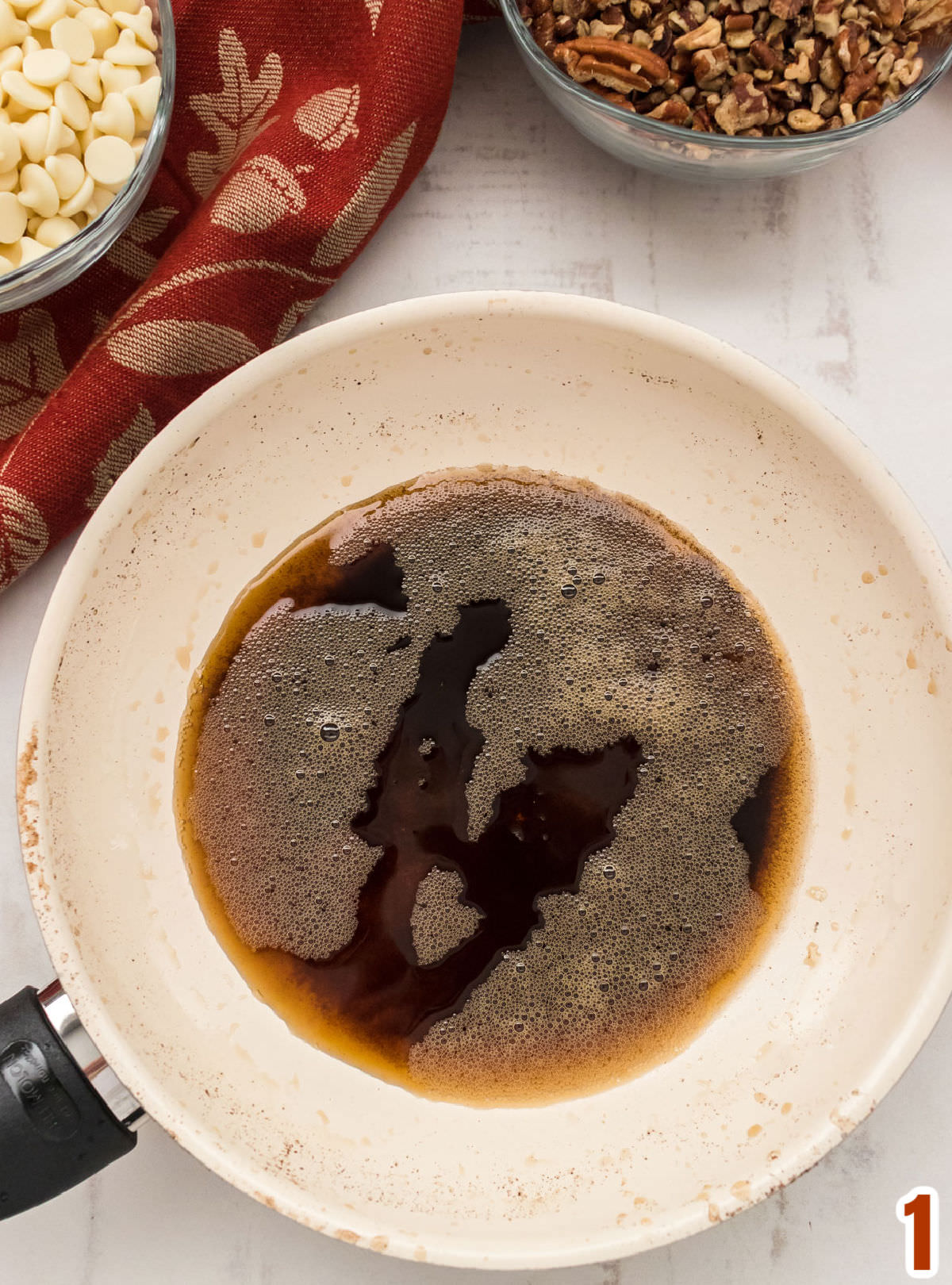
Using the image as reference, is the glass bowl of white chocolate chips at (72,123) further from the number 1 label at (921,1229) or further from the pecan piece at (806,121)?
the number 1 label at (921,1229)

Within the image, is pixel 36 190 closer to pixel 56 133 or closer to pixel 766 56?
pixel 56 133

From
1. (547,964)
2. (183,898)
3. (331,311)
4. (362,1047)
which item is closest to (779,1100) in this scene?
(547,964)

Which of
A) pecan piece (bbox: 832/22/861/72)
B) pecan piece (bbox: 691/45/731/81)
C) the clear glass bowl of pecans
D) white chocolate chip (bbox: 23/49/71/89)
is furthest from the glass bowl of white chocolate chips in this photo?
pecan piece (bbox: 832/22/861/72)

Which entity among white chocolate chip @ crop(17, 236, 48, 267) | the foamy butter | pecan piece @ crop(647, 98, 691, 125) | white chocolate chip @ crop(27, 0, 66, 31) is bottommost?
the foamy butter

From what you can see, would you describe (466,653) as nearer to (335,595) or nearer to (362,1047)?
(335,595)

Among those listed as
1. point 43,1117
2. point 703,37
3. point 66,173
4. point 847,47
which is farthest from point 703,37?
point 43,1117

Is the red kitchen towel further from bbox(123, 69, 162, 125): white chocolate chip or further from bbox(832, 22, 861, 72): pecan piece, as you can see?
bbox(832, 22, 861, 72): pecan piece
